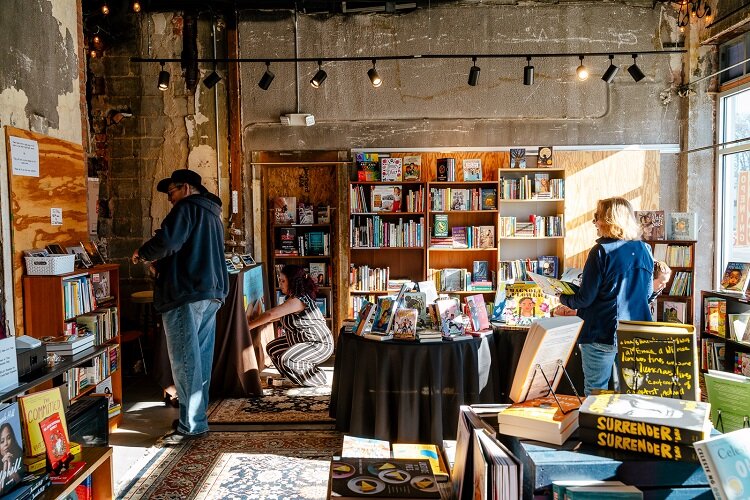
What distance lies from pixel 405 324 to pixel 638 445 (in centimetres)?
264

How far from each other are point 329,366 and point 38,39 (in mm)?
4176

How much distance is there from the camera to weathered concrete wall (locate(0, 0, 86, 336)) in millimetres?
3771

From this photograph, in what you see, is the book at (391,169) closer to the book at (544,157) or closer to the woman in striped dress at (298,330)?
the book at (544,157)

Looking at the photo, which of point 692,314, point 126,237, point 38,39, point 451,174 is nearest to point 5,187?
point 38,39

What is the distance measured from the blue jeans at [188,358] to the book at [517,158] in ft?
13.1

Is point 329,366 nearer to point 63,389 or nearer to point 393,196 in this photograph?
point 393,196

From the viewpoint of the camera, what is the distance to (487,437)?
59.8 inches

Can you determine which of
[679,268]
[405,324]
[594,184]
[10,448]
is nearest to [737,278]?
[679,268]

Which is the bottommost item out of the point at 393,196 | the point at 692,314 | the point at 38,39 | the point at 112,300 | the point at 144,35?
the point at 692,314

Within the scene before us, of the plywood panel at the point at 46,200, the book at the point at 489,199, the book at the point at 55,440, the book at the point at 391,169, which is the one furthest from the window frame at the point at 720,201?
the book at the point at 55,440

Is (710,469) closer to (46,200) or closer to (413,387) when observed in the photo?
(413,387)

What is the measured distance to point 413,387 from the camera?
3.89m

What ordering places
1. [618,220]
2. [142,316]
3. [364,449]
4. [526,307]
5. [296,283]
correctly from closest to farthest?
1. [364,449]
2. [618,220]
3. [526,307]
4. [296,283]
5. [142,316]

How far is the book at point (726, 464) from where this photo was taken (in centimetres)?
122
